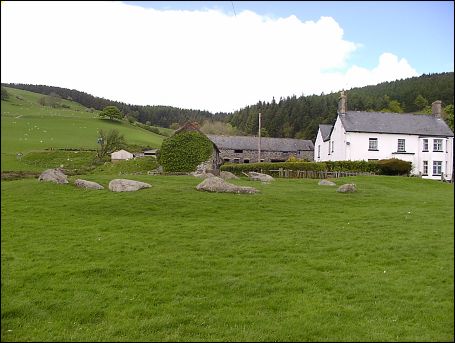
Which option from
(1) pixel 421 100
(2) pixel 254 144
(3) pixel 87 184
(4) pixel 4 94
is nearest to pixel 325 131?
(1) pixel 421 100

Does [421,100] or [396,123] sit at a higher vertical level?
[421,100]

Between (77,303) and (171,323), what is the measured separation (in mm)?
2143

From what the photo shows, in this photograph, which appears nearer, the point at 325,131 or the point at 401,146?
the point at 401,146

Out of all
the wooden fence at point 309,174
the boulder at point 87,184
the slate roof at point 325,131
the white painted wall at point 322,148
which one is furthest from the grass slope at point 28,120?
the slate roof at point 325,131

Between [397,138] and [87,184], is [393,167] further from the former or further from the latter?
[87,184]

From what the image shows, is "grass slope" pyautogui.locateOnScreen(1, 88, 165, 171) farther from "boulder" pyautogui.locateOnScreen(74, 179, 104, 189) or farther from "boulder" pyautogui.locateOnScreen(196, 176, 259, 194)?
"boulder" pyautogui.locateOnScreen(74, 179, 104, 189)

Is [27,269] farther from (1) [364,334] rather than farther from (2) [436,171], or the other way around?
(2) [436,171]

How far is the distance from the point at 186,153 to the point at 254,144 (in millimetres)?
34476

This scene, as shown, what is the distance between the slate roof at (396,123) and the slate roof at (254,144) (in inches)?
1139

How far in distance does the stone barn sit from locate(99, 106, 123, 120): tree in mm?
63666

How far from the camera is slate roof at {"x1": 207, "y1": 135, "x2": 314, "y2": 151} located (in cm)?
7269

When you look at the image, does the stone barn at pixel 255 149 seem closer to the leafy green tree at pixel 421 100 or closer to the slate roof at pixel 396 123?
the slate roof at pixel 396 123

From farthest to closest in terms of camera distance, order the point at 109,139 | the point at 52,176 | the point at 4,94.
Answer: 1. the point at 52,176
2. the point at 109,139
3. the point at 4,94

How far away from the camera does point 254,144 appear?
245 feet
